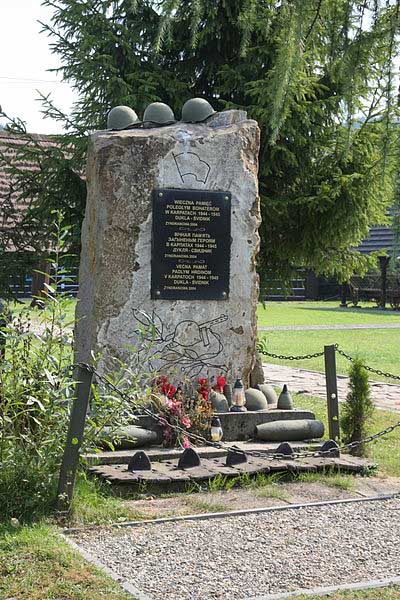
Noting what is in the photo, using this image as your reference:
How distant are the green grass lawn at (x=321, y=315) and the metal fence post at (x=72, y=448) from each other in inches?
698

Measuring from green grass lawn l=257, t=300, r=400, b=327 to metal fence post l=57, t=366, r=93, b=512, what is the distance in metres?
17.7

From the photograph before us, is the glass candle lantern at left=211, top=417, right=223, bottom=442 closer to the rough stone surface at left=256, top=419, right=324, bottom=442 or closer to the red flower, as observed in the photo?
the rough stone surface at left=256, top=419, right=324, bottom=442

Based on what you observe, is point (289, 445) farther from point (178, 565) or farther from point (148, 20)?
point (148, 20)

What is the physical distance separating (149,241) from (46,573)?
408cm

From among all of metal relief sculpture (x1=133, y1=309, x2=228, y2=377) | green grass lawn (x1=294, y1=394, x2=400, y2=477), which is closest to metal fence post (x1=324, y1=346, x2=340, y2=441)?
green grass lawn (x1=294, y1=394, x2=400, y2=477)

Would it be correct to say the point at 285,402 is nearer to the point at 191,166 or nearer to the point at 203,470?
the point at 203,470

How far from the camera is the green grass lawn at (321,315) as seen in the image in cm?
2484

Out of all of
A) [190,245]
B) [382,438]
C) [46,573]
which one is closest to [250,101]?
[190,245]

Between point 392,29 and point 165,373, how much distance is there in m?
4.50

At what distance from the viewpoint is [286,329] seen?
2173cm

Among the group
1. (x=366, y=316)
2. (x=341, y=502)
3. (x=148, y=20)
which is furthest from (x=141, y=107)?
(x=366, y=316)

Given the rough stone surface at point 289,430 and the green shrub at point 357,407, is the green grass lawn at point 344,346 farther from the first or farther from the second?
the rough stone surface at point 289,430

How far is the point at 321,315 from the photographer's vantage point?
27672 mm

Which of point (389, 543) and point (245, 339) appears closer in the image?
point (389, 543)
